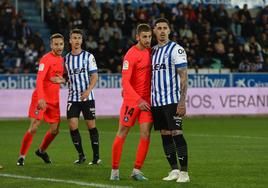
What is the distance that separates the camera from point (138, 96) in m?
11.1

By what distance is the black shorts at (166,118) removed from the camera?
11.0 m

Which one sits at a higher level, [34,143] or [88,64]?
[88,64]

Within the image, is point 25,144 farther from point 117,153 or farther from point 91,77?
point 117,153

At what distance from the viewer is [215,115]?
29562mm

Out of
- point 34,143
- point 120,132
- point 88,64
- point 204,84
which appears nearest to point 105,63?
point 204,84

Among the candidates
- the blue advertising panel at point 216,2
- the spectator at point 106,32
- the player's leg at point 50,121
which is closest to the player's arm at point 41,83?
the player's leg at point 50,121

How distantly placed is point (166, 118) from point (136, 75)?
75 cm

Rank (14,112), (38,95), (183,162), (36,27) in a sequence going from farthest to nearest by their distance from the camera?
(36,27)
(14,112)
(38,95)
(183,162)

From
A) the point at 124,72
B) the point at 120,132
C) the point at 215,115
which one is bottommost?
the point at 215,115

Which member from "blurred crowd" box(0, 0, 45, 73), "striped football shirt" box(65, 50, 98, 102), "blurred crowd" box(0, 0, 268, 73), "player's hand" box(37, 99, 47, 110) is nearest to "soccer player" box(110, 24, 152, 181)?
"player's hand" box(37, 99, 47, 110)

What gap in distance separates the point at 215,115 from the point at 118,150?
1855 cm

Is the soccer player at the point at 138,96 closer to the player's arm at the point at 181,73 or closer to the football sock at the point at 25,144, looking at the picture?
the player's arm at the point at 181,73

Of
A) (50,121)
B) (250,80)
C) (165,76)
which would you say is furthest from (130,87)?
(250,80)

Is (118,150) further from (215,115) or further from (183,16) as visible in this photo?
(183,16)
